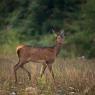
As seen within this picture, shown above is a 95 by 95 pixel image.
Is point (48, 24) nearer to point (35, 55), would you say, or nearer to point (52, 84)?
point (35, 55)

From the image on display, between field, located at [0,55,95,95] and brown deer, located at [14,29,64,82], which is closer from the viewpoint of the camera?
field, located at [0,55,95,95]

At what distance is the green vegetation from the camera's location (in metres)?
25.6

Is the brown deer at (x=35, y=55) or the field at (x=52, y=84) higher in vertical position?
the brown deer at (x=35, y=55)

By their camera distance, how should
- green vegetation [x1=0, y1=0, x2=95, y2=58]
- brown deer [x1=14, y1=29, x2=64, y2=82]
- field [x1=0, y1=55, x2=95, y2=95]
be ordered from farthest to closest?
green vegetation [x1=0, y1=0, x2=95, y2=58] → brown deer [x1=14, y1=29, x2=64, y2=82] → field [x1=0, y1=55, x2=95, y2=95]

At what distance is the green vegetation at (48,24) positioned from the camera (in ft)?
83.9

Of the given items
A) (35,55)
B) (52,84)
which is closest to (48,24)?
(35,55)

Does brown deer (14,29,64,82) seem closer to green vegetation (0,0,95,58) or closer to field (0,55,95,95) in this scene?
field (0,55,95,95)

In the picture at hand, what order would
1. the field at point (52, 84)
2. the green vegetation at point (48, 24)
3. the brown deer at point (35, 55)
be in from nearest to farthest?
the field at point (52, 84) → the brown deer at point (35, 55) → the green vegetation at point (48, 24)

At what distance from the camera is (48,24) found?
28625mm

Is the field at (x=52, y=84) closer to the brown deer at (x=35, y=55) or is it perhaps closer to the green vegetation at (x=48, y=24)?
the brown deer at (x=35, y=55)

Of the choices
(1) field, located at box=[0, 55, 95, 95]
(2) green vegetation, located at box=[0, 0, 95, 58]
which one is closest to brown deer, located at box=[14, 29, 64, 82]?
(1) field, located at box=[0, 55, 95, 95]

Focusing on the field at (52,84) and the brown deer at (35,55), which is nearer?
the field at (52,84)

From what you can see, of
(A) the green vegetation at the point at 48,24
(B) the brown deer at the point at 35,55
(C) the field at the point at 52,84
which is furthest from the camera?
(A) the green vegetation at the point at 48,24

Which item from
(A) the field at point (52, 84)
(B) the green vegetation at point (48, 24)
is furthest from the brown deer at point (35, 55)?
(B) the green vegetation at point (48, 24)
